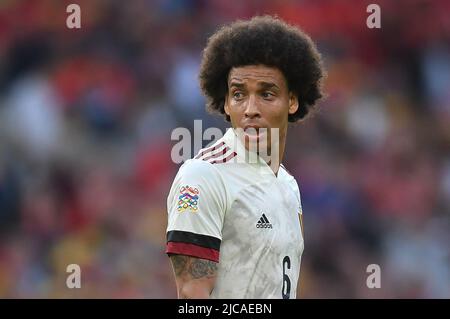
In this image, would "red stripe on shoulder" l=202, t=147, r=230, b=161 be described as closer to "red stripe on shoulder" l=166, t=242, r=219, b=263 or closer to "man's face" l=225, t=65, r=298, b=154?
"man's face" l=225, t=65, r=298, b=154

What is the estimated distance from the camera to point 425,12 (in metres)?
9.35

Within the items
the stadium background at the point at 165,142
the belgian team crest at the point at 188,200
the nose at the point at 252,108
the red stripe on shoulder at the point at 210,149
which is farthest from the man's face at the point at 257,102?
the stadium background at the point at 165,142

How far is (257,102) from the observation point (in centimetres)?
420

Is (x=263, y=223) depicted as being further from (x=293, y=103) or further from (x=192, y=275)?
(x=293, y=103)

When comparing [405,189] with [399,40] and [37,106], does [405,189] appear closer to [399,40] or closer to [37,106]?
[399,40]

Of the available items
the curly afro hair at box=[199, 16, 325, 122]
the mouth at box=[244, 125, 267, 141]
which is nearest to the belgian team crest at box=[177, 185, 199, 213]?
the mouth at box=[244, 125, 267, 141]

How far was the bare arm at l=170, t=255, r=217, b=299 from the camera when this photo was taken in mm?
3848

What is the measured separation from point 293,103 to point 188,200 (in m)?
0.88

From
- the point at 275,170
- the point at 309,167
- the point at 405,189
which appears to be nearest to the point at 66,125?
the point at 309,167

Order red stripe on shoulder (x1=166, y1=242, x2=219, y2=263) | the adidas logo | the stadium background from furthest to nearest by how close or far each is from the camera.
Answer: the stadium background
the adidas logo
red stripe on shoulder (x1=166, y1=242, x2=219, y2=263)

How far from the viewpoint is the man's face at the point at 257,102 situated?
4.19 m

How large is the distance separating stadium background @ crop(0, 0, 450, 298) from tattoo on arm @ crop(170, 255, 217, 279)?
4.31 metres

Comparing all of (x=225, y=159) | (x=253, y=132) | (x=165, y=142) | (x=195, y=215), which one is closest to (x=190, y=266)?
(x=195, y=215)

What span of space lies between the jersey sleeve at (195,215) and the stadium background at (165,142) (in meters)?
4.30
